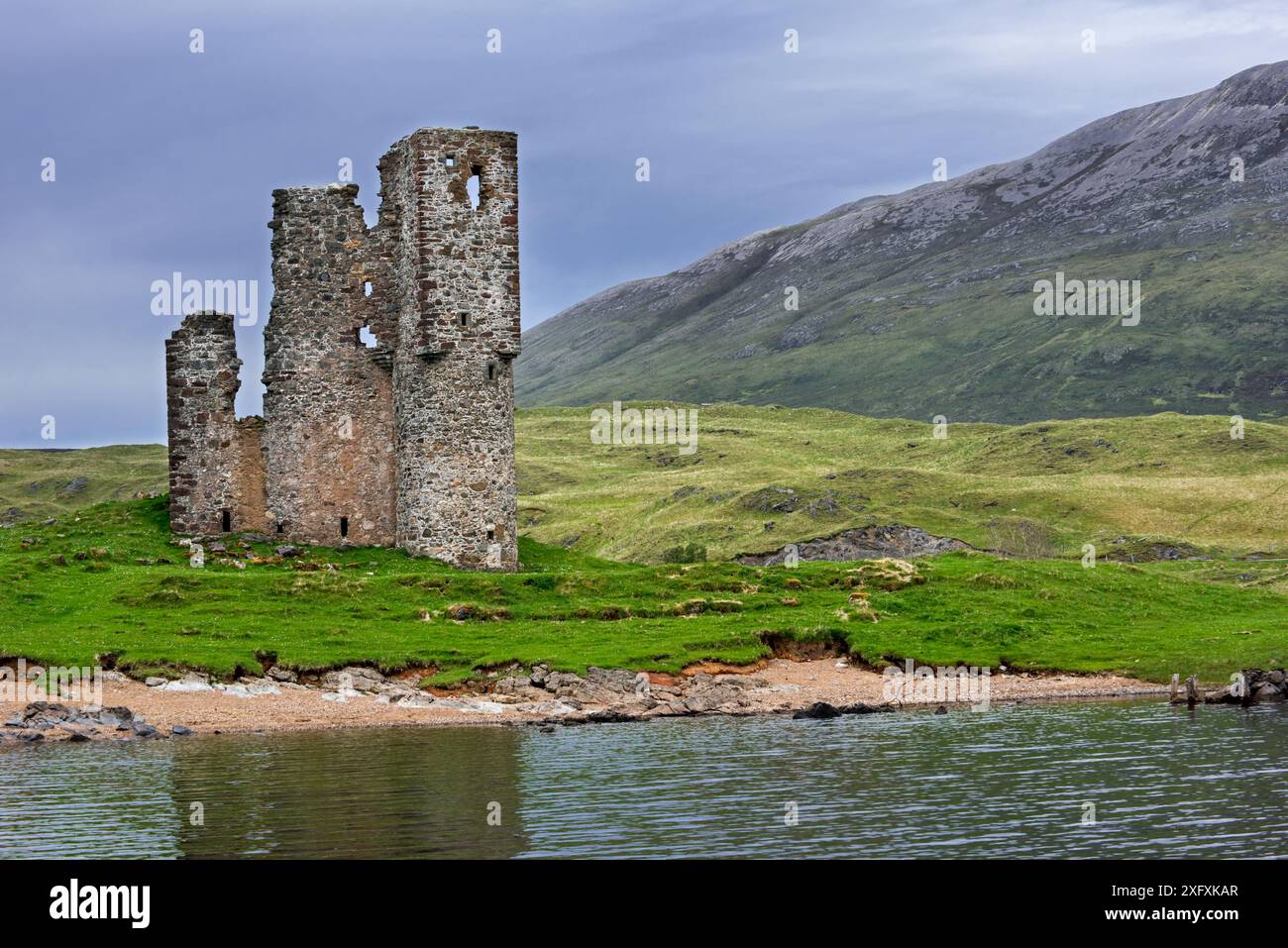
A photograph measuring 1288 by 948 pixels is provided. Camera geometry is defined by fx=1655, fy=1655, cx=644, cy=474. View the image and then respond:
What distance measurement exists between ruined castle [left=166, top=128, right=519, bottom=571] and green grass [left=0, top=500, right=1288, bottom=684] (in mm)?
2621

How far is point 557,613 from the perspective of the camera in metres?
62.2

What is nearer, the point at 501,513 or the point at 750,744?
the point at 750,744

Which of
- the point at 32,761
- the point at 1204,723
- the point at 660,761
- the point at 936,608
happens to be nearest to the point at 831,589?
the point at 936,608

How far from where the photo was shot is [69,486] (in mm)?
168125

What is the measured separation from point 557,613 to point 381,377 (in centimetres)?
1643

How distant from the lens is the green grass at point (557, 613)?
2157 inches

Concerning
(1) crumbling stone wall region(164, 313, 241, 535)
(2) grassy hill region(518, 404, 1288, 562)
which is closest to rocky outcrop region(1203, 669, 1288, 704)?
(1) crumbling stone wall region(164, 313, 241, 535)

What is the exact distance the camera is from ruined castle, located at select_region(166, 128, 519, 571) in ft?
228

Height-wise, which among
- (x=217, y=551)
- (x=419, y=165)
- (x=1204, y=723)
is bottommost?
(x=1204, y=723)

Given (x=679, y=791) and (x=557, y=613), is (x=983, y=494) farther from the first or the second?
(x=679, y=791)

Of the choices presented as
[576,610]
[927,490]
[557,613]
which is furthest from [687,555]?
[927,490]

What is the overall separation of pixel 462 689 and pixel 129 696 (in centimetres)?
1012

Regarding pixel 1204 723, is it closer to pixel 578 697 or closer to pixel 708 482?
pixel 578 697

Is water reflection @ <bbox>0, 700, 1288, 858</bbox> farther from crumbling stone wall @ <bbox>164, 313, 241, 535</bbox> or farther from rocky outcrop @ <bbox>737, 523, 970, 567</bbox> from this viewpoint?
rocky outcrop @ <bbox>737, 523, 970, 567</bbox>
